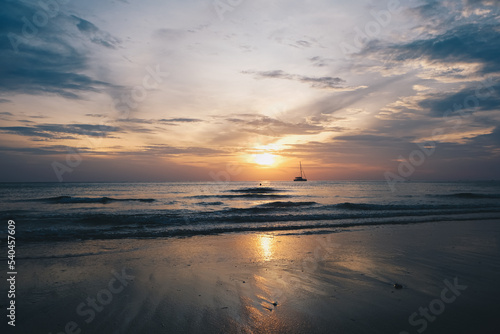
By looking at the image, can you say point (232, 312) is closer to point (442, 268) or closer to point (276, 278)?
point (276, 278)

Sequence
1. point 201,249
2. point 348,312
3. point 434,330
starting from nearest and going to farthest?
1. point 434,330
2. point 348,312
3. point 201,249

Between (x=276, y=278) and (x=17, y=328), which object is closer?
(x=17, y=328)

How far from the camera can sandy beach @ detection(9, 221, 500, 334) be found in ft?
14.3

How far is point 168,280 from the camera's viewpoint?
251 inches

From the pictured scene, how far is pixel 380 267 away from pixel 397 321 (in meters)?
3.13

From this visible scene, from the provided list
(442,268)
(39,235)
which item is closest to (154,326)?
(442,268)

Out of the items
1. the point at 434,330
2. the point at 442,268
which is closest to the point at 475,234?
the point at 442,268

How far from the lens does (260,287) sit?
5.89 m

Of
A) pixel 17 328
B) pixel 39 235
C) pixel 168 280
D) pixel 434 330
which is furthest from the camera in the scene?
pixel 39 235

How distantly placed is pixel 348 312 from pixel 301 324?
39.7 inches

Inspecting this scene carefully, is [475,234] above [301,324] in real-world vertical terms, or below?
below

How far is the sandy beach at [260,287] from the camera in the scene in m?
4.36

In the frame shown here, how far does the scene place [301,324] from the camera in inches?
167

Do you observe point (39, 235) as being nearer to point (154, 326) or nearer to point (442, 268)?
point (154, 326)
